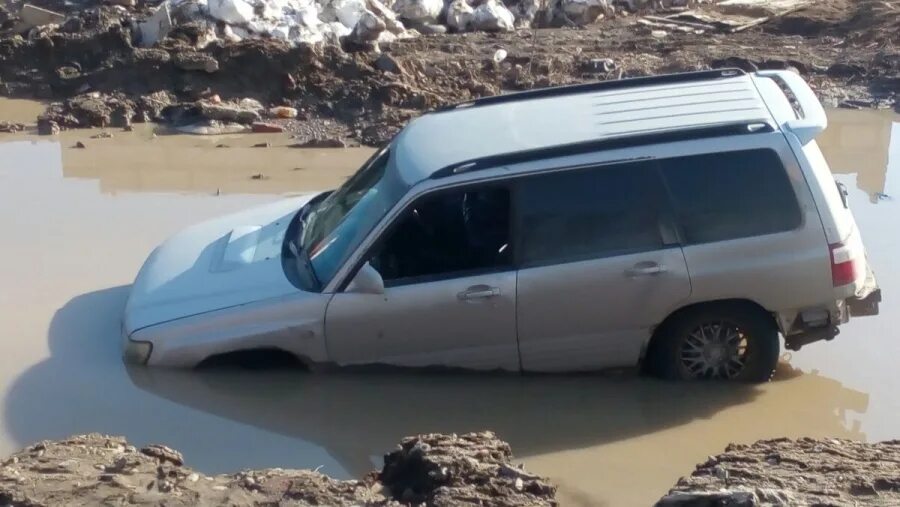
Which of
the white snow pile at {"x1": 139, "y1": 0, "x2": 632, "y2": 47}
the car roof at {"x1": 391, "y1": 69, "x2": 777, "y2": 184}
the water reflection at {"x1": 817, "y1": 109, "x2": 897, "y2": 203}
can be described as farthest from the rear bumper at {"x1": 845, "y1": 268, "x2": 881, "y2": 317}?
the white snow pile at {"x1": 139, "y1": 0, "x2": 632, "y2": 47}

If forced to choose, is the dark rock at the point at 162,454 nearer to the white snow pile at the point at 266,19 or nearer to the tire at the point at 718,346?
the tire at the point at 718,346

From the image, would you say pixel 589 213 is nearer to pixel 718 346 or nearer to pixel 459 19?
pixel 718 346

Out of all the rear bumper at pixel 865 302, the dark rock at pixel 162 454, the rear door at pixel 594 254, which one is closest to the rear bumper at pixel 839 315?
the rear bumper at pixel 865 302

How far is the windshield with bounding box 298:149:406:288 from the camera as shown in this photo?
22.4ft

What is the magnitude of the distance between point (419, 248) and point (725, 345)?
1853mm

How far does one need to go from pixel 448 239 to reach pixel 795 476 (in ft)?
8.50

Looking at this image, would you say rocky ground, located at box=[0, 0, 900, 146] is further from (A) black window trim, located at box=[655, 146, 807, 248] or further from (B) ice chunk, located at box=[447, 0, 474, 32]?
(A) black window trim, located at box=[655, 146, 807, 248]

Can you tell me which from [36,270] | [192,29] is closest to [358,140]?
[192,29]

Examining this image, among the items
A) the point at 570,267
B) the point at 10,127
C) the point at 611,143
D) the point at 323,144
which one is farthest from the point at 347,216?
the point at 10,127

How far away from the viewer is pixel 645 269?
6.77m

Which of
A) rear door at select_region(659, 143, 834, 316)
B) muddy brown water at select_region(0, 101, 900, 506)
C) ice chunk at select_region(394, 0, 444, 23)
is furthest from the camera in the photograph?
ice chunk at select_region(394, 0, 444, 23)

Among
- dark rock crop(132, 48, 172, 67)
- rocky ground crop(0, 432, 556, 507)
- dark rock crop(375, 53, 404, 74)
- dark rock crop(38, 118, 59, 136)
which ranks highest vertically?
dark rock crop(375, 53, 404, 74)

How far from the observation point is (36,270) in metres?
9.22

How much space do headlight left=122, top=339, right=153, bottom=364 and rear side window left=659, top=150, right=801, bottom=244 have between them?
306cm
